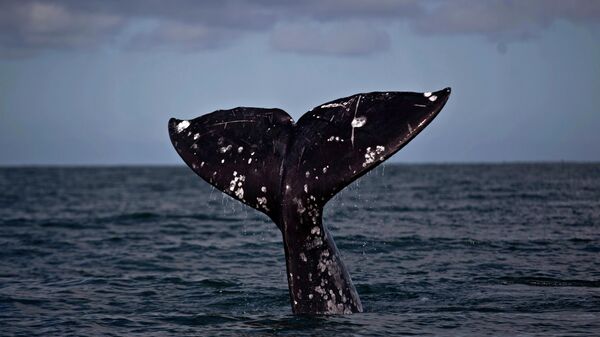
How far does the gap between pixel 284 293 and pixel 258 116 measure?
11.3 feet

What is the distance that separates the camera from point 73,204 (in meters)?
32.5

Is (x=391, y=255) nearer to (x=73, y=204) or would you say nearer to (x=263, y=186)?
(x=263, y=186)

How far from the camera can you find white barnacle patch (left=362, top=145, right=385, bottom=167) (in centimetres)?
631

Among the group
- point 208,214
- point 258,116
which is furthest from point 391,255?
point 208,214

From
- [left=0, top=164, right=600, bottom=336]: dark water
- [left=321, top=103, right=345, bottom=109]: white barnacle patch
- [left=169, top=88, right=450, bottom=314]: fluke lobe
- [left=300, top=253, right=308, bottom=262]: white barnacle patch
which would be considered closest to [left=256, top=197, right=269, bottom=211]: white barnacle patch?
[left=169, top=88, right=450, bottom=314]: fluke lobe

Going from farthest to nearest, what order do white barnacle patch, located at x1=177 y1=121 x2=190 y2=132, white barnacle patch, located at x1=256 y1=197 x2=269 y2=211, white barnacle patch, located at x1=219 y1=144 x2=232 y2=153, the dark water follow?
the dark water < white barnacle patch, located at x1=177 y1=121 x2=190 y2=132 < white barnacle patch, located at x1=219 y1=144 x2=232 y2=153 < white barnacle patch, located at x1=256 y1=197 x2=269 y2=211

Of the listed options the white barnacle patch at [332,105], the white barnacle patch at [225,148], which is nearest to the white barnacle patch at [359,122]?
the white barnacle patch at [332,105]

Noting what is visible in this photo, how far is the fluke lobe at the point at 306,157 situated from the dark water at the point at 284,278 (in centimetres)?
50

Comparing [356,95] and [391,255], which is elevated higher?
[356,95]

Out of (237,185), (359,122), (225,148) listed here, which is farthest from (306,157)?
(225,148)

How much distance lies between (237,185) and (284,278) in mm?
4783

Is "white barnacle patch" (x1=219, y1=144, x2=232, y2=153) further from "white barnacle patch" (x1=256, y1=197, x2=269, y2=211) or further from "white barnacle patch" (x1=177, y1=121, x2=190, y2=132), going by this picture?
"white barnacle patch" (x1=256, y1=197, x2=269, y2=211)

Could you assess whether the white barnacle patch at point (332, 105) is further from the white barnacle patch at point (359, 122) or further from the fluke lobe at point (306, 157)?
the white barnacle patch at point (359, 122)

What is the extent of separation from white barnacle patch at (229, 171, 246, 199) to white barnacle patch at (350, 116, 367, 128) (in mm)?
1033
